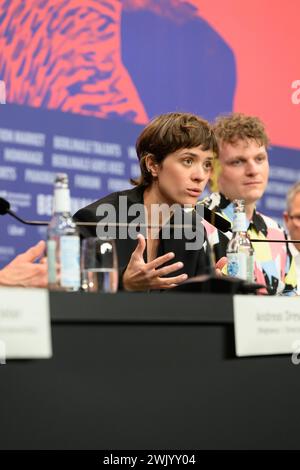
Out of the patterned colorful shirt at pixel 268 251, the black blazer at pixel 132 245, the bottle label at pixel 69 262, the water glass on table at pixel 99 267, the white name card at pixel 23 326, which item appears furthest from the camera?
the patterned colorful shirt at pixel 268 251

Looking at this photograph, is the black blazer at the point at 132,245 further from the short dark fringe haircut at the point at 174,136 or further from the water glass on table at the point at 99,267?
the water glass on table at the point at 99,267

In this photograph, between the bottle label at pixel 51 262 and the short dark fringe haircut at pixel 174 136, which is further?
the short dark fringe haircut at pixel 174 136

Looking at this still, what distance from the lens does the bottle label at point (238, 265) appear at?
1.59m

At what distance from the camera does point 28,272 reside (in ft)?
4.81

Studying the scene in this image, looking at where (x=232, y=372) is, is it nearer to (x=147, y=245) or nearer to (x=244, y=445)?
(x=244, y=445)

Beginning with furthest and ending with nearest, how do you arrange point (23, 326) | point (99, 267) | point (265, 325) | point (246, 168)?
1. point (246, 168)
2. point (99, 267)
3. point (265, 325)
4. point (23, 326)

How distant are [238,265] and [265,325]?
458 millimetres

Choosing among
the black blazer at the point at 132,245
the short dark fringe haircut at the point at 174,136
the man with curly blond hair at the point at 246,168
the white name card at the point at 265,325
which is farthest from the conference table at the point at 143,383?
the man with curly blond hair at the point at 246,168

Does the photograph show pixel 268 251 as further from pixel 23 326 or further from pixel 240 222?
pixel 23 326

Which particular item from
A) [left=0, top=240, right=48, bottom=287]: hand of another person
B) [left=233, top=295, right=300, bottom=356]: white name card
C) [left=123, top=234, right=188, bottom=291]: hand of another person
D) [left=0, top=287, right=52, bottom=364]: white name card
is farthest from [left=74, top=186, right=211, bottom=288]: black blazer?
[left=0, top=287, right=52, bottom=364]: white name card

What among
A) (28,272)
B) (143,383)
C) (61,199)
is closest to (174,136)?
(28,272)

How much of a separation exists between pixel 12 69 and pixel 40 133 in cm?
22

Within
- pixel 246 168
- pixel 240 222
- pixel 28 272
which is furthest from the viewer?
pixel 246 168

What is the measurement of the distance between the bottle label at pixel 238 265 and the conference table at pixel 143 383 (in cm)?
42
